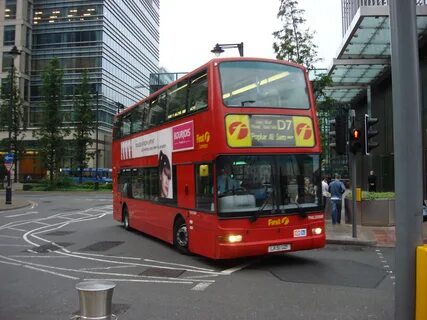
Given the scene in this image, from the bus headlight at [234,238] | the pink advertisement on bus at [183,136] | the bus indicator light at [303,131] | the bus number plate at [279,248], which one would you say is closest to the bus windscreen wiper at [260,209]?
the bus headlight at [234,238]

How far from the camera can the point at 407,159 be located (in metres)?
4.46

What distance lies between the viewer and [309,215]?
10.1 meters

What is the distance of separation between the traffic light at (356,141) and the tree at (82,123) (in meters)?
37.6

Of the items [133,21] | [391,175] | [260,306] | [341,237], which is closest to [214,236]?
[260,306]

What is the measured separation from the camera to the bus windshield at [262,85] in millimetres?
9766

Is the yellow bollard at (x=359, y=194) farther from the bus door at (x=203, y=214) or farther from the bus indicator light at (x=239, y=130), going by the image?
the bus indicator light at (x=239, y=130)

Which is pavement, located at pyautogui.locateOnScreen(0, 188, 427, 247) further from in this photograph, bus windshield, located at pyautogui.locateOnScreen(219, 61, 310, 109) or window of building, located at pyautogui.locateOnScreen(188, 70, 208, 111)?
window of building, located at pyautogui.locateOnScreen(188, 70, 208, 111)

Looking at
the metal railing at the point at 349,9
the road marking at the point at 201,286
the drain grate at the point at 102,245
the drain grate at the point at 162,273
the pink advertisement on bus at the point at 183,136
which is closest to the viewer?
the road marking at the point at 201,286

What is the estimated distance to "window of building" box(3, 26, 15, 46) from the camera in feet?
227

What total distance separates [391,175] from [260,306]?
25504mm

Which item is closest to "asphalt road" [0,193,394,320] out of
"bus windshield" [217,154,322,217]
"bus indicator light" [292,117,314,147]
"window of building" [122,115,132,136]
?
"bus windshield" [217,154,322,217]

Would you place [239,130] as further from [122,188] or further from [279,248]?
[122,188]

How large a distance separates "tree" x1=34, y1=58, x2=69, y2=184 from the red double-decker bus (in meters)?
37.5

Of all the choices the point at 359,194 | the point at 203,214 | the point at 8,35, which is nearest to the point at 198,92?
the point at 203,214
